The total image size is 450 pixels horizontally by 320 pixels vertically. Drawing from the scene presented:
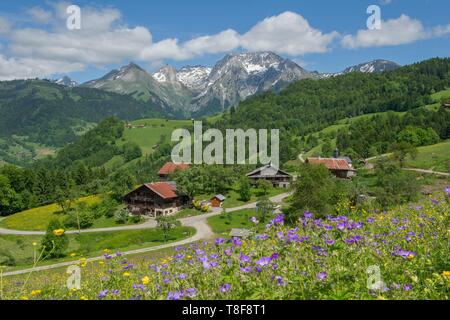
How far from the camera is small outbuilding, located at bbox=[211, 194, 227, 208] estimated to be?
7950 centimetres

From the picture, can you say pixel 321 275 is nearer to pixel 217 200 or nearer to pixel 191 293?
pixel 191 293

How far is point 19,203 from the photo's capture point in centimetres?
9288

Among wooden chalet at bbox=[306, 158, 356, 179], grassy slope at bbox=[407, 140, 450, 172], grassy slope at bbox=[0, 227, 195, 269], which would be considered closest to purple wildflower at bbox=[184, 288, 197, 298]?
grassy slope at bbox=[0, 227, 195, 269]

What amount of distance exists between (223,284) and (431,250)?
11.3ft

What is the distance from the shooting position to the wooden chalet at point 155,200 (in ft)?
262

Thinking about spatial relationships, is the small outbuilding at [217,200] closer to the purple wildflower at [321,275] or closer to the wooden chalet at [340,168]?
the wooden chalet at [340,168]

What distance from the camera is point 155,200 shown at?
264ft

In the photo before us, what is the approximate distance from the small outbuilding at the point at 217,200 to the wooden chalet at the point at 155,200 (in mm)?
7697

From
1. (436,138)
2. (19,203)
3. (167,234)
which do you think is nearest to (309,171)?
(167,234)

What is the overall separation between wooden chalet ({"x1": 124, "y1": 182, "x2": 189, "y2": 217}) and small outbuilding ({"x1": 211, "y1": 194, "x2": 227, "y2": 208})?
25.3ft

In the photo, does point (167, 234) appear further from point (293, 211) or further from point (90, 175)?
point (90, 175)

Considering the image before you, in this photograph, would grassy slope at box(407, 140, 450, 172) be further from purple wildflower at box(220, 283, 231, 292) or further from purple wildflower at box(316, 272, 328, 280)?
purple wildflower at box(220, 283, 231, 292)

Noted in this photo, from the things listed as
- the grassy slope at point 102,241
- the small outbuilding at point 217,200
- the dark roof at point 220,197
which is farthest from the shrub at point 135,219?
the dark roof at point 220,197
